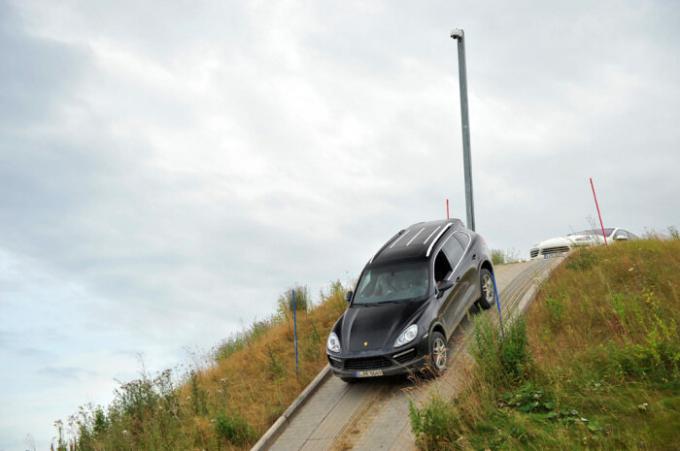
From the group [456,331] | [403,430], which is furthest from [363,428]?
[456,331]

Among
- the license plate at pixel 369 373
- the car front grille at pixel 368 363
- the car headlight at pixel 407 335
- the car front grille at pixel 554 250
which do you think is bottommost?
the license plate at pixel 369 373

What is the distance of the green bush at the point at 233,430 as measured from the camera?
10.5 meters

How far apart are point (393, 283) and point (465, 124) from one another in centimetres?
959

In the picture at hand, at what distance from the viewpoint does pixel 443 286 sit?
36.9 ft

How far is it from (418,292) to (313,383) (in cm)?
281

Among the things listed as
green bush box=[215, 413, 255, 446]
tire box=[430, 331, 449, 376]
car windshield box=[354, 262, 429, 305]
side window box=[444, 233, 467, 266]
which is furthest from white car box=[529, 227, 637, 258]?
green bush box=[215, 413, 255, 446]

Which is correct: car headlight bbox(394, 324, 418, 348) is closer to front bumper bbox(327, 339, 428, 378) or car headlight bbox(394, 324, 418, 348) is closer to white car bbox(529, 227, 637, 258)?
front bumper bbox(327, 339, 428, 378)

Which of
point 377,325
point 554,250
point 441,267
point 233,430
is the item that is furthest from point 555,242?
point 233,430

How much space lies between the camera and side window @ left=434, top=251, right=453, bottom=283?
39.2ft

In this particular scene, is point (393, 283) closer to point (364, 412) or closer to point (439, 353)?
point (439, 353)

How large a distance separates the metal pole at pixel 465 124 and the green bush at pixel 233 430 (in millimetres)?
10829

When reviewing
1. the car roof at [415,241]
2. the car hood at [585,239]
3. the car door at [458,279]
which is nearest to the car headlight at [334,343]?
the car roof at [415,241]

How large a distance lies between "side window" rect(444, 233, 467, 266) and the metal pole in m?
6.08

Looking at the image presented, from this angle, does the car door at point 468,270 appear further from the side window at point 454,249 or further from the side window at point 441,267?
the side window at point 441,267
